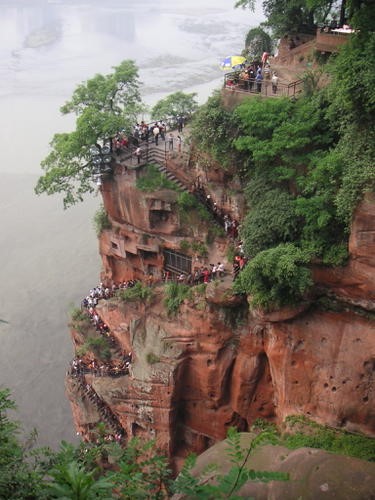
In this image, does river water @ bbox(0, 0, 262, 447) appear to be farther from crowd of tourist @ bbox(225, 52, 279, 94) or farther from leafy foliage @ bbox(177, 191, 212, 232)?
crowd of tourist @ bbox(225, 52, 279, 94)

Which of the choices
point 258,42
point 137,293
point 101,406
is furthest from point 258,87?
point 101,406

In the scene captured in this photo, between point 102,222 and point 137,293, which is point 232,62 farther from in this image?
point 137,293

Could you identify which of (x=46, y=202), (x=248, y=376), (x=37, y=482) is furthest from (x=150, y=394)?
(x=46, y=202)

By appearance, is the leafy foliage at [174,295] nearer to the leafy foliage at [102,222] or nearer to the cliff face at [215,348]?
the cliff face at [215,348]

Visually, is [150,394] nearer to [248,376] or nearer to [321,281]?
[248,376]

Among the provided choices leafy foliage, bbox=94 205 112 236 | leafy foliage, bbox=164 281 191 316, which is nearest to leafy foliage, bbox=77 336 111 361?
leafy foliage, bbox=94 205 112 236
